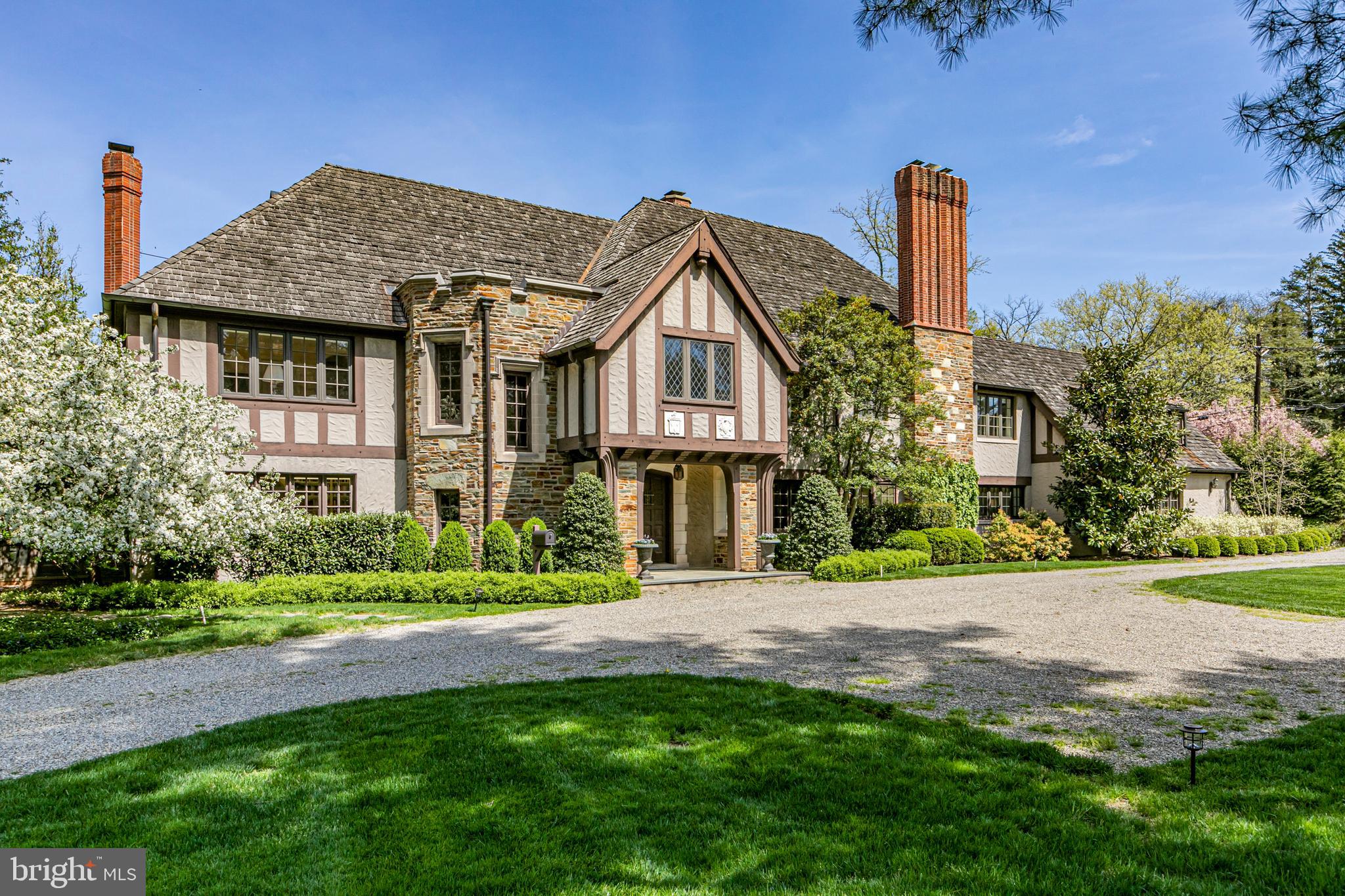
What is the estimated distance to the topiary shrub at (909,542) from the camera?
65.2 ft

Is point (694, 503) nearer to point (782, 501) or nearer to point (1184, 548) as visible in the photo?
point (782, 501)

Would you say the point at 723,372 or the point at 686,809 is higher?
the point at 723,372

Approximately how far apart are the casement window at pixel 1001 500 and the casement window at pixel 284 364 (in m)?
18.8

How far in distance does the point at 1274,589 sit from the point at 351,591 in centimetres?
1634

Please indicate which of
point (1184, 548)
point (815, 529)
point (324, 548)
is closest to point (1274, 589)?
point (815, 529)

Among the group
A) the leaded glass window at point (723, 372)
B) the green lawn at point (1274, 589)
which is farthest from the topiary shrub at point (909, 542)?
the leaded glass window at point (723, 372)

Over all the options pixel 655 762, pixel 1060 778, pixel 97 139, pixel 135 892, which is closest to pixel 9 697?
pixel 135 892

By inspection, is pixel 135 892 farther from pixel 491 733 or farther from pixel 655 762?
pixel 655 762

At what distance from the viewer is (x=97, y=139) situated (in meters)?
17.8

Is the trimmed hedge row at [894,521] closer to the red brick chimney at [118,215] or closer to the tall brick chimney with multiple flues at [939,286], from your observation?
the tall brick chimney with multiple flues at [939,286]

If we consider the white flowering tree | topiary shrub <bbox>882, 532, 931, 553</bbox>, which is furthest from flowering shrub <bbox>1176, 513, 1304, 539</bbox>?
the white flowering tree

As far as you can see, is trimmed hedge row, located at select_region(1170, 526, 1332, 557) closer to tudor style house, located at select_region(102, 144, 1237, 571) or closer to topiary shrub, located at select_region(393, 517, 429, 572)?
tudor style house, located at select_region(102, 144, 1237, 571)

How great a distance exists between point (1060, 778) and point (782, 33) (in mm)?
5713

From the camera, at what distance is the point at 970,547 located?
2084 cm
